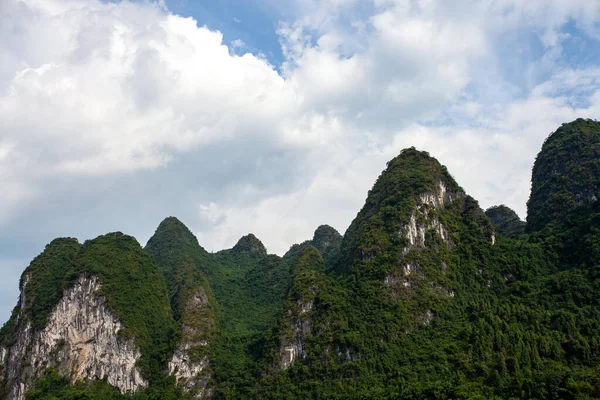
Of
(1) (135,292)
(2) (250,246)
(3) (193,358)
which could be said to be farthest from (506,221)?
(1) (135,292)

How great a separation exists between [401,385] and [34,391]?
3433 cm

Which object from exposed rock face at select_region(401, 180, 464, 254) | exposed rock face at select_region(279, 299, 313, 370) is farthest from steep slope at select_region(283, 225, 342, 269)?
exposed rock face at select_region(279, 299, 313, 370)

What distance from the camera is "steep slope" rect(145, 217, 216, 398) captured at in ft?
164

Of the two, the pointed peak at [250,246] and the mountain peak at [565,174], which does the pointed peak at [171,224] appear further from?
the mountain peak at [565,174]

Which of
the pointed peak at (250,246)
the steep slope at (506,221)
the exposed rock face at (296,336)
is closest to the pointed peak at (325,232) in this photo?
the pointed peak at (250,246)

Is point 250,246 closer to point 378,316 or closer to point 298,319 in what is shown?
point 298,319

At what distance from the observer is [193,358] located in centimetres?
5047

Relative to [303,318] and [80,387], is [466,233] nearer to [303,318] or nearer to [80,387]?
[303,318]

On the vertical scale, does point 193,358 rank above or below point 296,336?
below

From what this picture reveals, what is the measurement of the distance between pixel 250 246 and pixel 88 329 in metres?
51.8

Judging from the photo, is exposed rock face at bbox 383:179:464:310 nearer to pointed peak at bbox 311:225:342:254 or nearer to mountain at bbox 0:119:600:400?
mountain at bbox 0:119:600:400

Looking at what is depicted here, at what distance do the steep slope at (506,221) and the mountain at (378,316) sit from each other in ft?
28.2

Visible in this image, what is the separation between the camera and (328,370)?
4434cm

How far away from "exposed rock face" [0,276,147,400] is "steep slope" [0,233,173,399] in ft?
0.30
